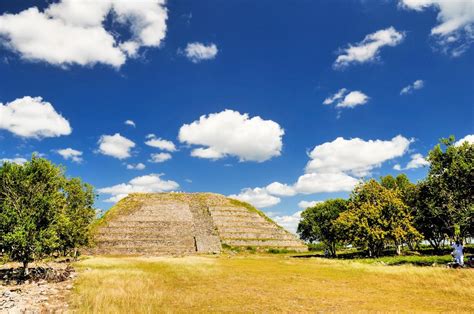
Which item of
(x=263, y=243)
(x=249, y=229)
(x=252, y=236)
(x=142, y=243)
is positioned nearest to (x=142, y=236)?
(x=142, y=243)

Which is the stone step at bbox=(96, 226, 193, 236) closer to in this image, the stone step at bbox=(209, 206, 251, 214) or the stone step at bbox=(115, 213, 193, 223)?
the stone step at bbox=(115, 213, 193, 223)

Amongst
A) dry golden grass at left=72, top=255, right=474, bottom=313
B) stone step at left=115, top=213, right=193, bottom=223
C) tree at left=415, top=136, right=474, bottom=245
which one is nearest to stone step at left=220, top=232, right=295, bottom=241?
stone step at left=115, top=213, right=193, bottom=223

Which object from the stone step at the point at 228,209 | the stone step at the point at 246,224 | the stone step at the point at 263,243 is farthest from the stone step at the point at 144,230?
the stone step at the point at 228,209

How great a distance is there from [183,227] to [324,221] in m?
35.6

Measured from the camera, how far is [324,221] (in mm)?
80625

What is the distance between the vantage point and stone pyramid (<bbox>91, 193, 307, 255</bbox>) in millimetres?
77188

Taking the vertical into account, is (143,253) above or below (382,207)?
below

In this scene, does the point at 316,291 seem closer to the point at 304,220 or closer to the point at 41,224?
the point at 41,224

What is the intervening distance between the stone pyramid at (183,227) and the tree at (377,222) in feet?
98.4

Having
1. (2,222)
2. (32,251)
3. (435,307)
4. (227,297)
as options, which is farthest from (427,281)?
(2,222)

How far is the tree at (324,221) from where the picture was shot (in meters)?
76.5

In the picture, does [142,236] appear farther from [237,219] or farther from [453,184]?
[453,184]

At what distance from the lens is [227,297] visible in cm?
2275

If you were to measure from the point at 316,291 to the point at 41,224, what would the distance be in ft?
90.7
